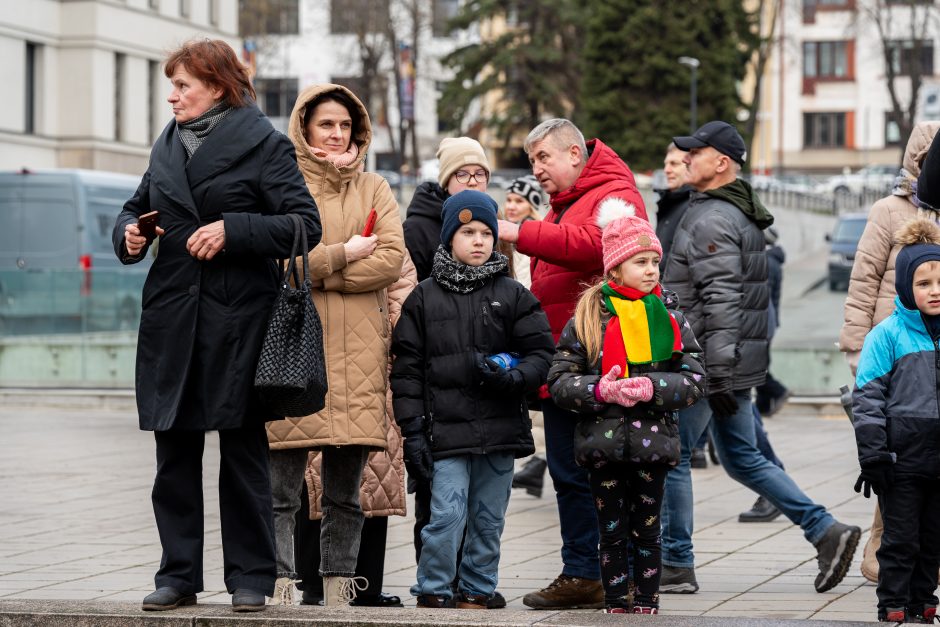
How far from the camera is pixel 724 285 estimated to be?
306 inches

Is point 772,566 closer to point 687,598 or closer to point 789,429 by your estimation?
point 687,598

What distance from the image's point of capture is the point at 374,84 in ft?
242

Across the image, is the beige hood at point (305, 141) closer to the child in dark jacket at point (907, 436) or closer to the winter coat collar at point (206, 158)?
the winter coat collar at point (206, 158)

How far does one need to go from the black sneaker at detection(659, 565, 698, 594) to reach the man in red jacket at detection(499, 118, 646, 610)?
386mm

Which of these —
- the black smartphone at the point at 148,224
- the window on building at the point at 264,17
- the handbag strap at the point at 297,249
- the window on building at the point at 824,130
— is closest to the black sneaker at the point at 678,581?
the handbag strap at the point at 297,249

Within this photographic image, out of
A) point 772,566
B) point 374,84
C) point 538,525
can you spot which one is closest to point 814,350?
point 538,525

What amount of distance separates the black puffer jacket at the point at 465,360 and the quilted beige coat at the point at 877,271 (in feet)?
Answer: 5.14

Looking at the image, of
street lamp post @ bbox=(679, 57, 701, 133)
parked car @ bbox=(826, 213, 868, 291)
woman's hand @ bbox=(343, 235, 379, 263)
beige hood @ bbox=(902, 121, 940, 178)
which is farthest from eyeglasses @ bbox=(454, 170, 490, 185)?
street lamp post @ bbox=(679, 57, 701, 133)

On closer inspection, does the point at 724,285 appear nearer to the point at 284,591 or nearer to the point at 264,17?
the point at 284,591

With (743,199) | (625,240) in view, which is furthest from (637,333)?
(743,199)

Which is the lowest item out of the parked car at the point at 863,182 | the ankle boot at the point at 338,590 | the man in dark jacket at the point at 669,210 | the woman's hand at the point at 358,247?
the ankle boot at the point at 338,590

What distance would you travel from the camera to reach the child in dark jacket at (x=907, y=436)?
633 centimetres

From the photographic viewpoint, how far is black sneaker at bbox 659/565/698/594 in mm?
7488

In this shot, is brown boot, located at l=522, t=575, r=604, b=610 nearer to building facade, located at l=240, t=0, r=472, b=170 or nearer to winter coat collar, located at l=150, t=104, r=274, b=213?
winter coat collar, located at l=150, t=104, r=274, b=213
